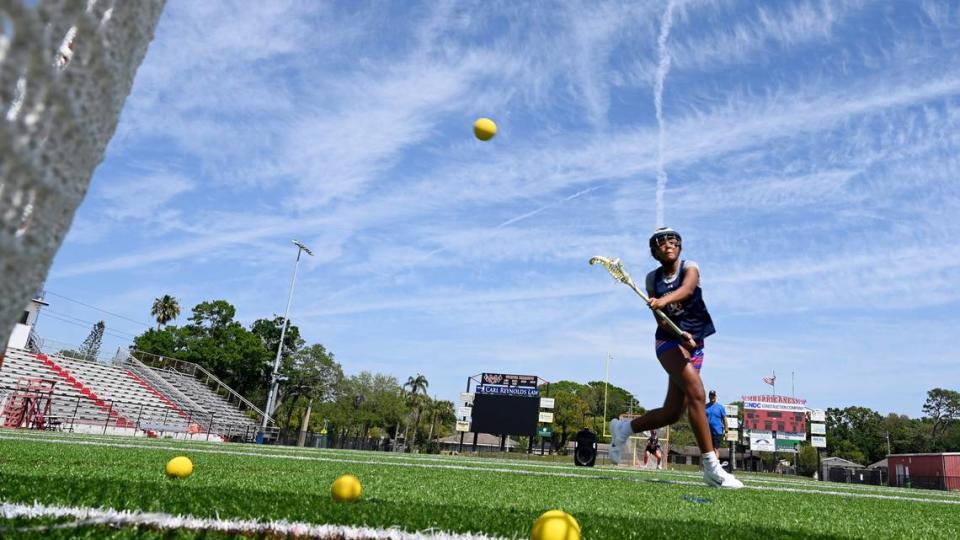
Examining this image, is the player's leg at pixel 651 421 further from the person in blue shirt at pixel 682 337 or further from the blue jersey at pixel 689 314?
the blue jersey at pixel 689 314

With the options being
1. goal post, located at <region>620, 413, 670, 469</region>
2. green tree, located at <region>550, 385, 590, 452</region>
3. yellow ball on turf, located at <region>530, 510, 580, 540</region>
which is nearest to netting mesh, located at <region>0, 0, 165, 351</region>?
yellow ball on turf, located at <region>530, 510, 580, 540</region>

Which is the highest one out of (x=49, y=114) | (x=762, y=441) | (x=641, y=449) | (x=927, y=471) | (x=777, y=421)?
(x=777, y=421)

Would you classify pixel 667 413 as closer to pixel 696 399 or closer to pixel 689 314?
pixel 696 399

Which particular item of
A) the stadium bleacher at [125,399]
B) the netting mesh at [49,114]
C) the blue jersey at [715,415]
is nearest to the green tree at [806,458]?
the stadium bleacher at [125,399]

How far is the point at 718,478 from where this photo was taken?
5.47 m

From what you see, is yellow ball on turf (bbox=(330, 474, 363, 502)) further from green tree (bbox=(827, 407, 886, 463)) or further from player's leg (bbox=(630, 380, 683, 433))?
green tree (bbox=(827, 407, 886, 463))

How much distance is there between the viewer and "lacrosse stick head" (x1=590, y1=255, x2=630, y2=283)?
616 centimetres

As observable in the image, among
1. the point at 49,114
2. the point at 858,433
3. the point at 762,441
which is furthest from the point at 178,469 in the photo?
the point at 858,433

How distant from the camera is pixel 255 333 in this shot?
63.5 meters

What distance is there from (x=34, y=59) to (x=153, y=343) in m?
66.8

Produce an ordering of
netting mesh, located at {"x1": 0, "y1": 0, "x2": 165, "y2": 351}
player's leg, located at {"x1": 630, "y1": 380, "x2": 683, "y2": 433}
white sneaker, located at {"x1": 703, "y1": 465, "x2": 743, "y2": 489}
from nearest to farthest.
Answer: netting mesh, located at {"x1": 0, "y1": 0, "x2": 165, "y2": 351} < white sneaker, located at {"x1": 703, "y1": 465, "x2": 743, "y2": 489} < player's leg, located at {"x1": 630, "y1": 380, "x2": 683, "y2": 433}

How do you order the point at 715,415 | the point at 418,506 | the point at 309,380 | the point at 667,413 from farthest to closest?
the point at 309,380
the point at 715,415
the point at 667,413
the point at 418,506

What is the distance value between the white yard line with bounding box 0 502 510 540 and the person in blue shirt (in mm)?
3765

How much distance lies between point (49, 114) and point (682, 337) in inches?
206
